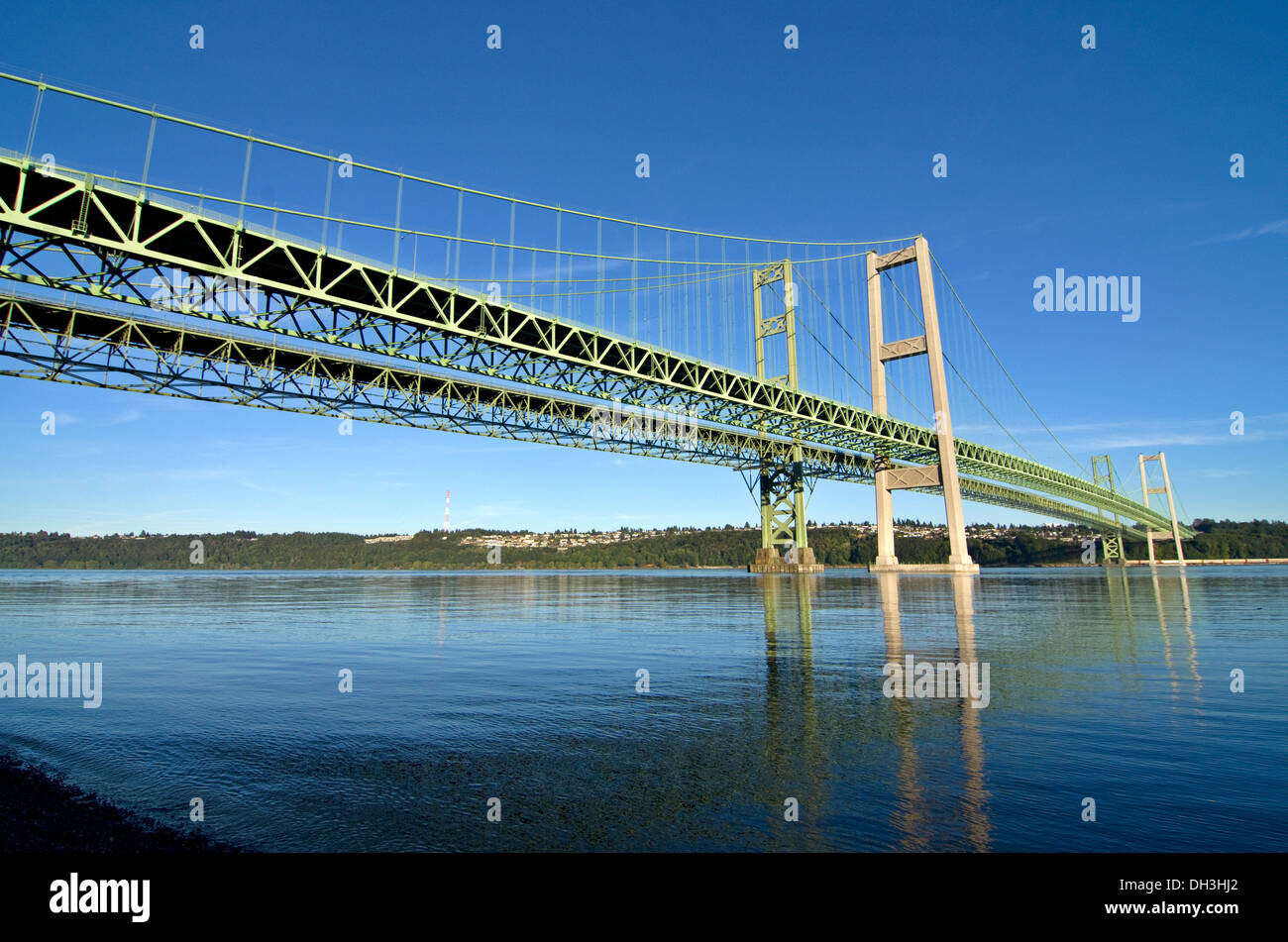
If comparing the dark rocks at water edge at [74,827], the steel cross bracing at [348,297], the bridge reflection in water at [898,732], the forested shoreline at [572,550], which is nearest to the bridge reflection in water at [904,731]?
the bridge reflection in water at [898,732]

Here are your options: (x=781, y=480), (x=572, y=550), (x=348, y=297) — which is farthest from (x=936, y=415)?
(x=572, y=550)

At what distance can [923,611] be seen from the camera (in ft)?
81.0

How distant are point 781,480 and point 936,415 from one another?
707 inches

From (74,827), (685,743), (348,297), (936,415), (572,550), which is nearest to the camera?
(74,827)

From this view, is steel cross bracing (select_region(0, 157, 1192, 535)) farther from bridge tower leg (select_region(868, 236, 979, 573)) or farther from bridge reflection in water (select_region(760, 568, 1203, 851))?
bridge reflection in water (select_region(760, 568, 1203, 851))

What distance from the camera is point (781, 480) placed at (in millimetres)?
70312

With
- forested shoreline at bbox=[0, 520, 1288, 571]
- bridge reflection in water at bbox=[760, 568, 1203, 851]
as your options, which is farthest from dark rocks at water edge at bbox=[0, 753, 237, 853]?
forested shoreline at bbox=[0, 520, 1288, 571]

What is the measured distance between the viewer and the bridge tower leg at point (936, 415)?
56.3 metres

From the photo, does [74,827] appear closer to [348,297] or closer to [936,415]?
[348,297]

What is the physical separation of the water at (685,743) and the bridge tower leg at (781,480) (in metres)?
52.0

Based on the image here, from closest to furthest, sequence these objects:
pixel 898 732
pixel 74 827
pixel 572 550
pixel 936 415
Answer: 1. pixel 74 827
2. pixel 898 732
3. pixel 936 415
4. pixel 572 550
